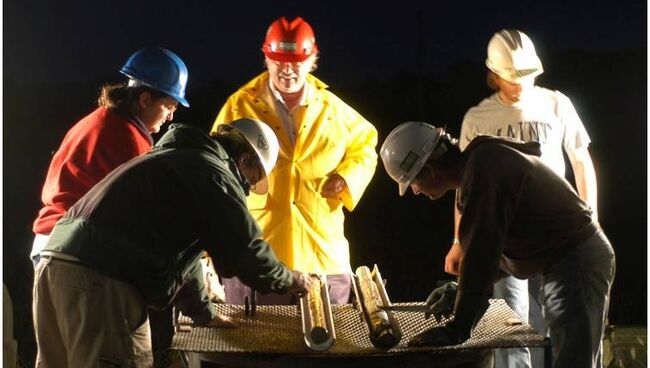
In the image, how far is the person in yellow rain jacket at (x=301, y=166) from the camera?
567 centimetres

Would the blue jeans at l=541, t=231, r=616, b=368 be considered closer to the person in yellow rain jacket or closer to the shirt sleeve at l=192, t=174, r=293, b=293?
the shirt sleeve at l=192, t=174, r=293, b=293

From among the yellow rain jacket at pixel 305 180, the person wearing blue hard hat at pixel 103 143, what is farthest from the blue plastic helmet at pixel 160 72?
the yellow rain jacket at pixel 305 180

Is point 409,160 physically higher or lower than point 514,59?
lower

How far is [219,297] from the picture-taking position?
4.89 m

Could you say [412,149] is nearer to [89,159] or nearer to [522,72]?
[89,159]

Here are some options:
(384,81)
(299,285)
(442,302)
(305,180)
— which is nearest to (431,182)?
(442,302)

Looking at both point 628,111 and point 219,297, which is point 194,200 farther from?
point 628,111

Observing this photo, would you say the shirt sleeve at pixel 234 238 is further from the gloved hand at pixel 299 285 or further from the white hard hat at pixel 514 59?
the white hard hat at pixel 514 59

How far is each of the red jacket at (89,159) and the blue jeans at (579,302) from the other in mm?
2108

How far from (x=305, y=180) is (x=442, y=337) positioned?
6.92 feet

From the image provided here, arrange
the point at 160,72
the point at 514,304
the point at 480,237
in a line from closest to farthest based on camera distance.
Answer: the point at 480,237
the point at 160,72
the point at 514,304

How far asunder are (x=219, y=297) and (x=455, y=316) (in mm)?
1457

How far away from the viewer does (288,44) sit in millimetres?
5691

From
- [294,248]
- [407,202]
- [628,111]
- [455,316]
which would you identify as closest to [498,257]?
[455,316]
